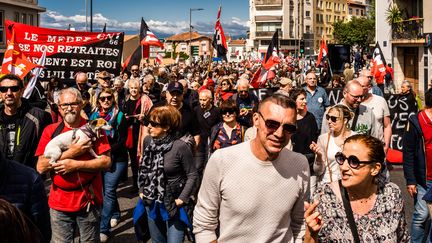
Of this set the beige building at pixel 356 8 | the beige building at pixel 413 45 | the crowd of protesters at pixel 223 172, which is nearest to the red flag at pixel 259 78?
the crowd of protesters at pixel 223 172

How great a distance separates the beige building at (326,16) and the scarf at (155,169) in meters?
106

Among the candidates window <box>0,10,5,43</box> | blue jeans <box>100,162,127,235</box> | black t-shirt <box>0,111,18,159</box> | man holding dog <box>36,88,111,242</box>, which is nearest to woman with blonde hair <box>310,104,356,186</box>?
man holding dog <box>36,88,111,242</box>

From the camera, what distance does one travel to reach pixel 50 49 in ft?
37.9

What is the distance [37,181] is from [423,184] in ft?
12.5

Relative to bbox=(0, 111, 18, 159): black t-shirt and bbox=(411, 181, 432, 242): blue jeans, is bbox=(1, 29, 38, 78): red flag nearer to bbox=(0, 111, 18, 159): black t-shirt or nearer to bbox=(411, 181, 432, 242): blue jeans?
bbox=(0, 111, 18, 159): black t-shirt

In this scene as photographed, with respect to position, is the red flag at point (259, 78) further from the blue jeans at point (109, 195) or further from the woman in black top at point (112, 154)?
the blue jeans at point (109, 195)

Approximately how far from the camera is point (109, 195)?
6484 mm

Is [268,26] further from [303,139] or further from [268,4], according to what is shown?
[303,139]

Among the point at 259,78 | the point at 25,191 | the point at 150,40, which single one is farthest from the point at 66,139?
the point at 150,40

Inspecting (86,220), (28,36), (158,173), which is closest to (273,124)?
(158,173)

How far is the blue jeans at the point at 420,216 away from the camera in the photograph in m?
5.38

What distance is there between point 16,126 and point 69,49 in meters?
7.04

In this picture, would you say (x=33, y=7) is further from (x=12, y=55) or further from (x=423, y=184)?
(x=423, y=184)

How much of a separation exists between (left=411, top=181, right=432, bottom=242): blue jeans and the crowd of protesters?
1cm
